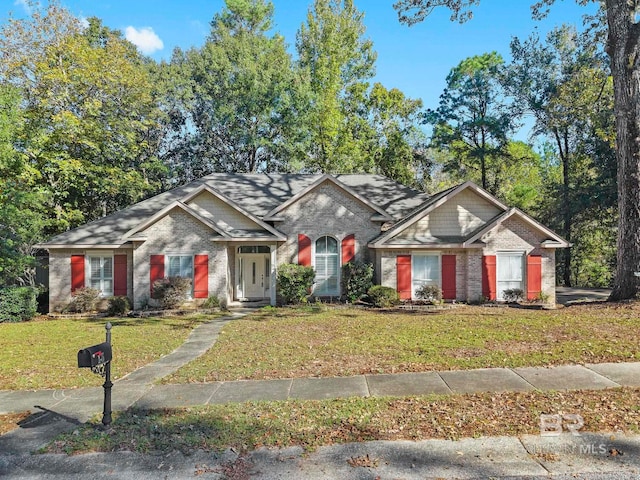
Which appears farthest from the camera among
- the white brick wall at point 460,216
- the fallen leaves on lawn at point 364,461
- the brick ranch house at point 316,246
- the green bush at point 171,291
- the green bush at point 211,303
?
the white brick wall at point 460,216

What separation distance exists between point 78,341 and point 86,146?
17.4 metres

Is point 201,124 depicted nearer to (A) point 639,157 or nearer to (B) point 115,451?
(A) point 639,157

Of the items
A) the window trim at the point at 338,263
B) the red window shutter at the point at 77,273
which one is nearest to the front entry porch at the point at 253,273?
the window trim at the point at 338,263

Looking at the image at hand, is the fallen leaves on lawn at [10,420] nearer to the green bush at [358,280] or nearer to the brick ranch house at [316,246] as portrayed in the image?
the brick ranch house at [316,246]

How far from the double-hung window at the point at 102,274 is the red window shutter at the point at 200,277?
4.06 meters

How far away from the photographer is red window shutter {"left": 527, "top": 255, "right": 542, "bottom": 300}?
1778 centimetres

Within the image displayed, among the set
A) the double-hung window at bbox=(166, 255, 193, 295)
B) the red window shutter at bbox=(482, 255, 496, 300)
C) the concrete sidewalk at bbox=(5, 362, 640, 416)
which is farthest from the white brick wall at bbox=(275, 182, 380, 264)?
the concrete sidewalk at bbox=(5, 362, 640, 416)

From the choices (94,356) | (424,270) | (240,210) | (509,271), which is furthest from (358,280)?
(94,356)

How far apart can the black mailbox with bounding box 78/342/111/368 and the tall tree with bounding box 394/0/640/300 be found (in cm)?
1562

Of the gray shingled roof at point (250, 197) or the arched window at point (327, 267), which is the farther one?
the arched window at point (327, 267)

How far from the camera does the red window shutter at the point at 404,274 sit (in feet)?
59.4

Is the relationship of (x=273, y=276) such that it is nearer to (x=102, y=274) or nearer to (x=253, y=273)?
(x=253, y=273)

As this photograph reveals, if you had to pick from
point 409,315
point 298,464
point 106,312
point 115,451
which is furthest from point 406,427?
point 106,312

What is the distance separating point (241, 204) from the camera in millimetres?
20750
